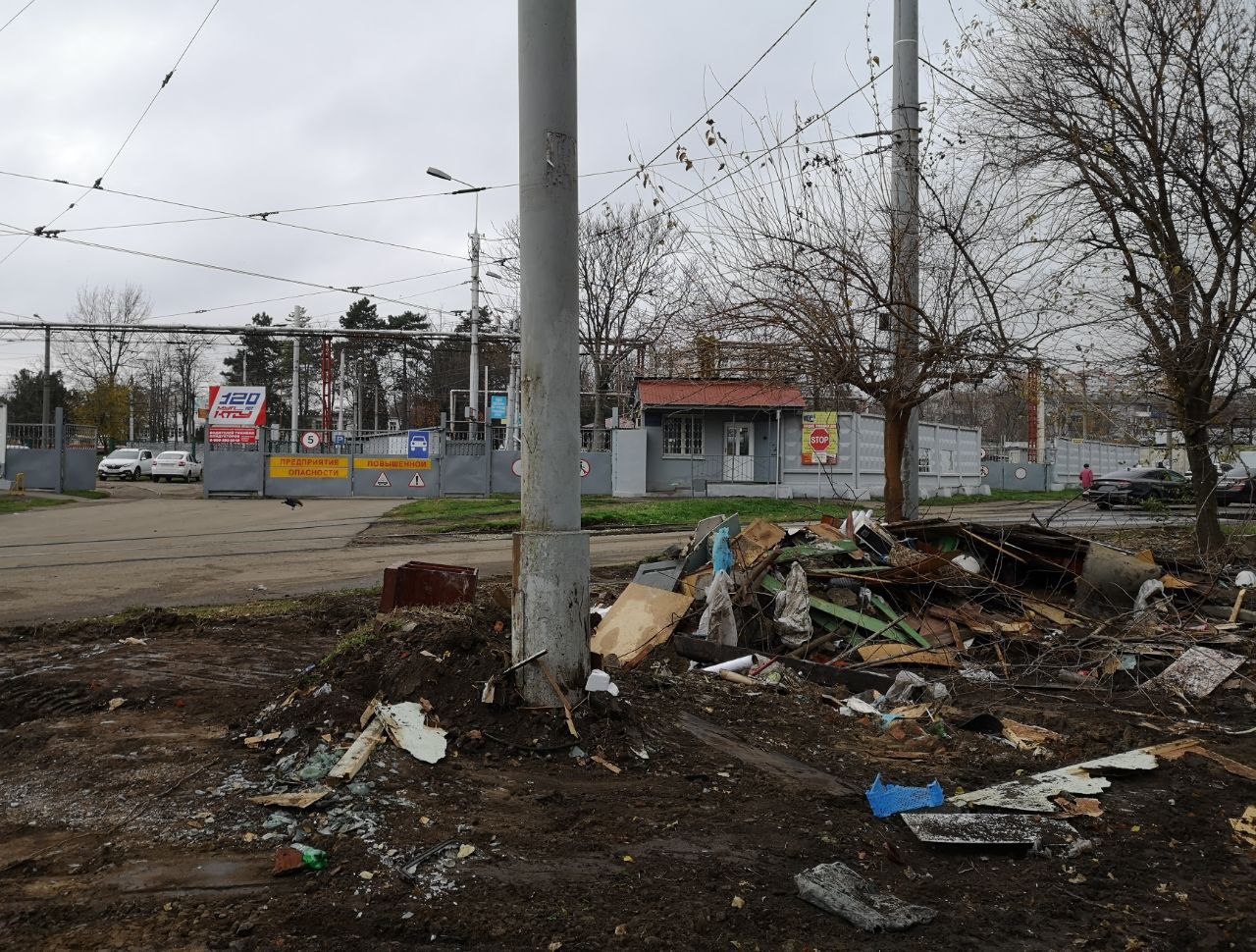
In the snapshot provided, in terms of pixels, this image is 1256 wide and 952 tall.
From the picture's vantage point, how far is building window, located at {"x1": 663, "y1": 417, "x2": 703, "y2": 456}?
111ft

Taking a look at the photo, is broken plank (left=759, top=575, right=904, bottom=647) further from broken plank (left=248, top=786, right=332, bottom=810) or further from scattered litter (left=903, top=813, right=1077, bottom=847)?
broken plank (left=248, top=786, right=332, bottom=810)

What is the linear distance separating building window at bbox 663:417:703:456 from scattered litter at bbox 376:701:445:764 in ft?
97.5

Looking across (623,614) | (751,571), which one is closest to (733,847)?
(623,614)

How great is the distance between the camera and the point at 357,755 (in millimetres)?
3736

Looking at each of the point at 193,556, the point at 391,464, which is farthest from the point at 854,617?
the point at 391,464

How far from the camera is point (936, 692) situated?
5895 millimetres

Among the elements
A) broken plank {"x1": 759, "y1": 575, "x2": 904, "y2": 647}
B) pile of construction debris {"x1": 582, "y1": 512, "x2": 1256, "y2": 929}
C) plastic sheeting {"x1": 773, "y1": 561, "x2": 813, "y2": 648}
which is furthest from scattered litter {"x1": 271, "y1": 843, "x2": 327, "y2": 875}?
broken plank {"x1": 759, "y1": 575, "x2": 904, "y2": 647}

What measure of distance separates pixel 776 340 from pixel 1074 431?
4848mm

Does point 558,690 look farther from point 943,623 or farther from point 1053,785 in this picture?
point 943,623

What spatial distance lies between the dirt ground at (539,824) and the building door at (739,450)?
28.0m

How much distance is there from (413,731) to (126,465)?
5092 cm

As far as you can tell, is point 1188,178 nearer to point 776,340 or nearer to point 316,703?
point 776,340

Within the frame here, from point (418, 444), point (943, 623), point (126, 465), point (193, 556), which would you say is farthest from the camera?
point (126, 465)

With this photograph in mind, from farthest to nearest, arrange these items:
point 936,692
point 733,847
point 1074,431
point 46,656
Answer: point 1074,431 < point 46,656 < point 936,692 < point 733,847
